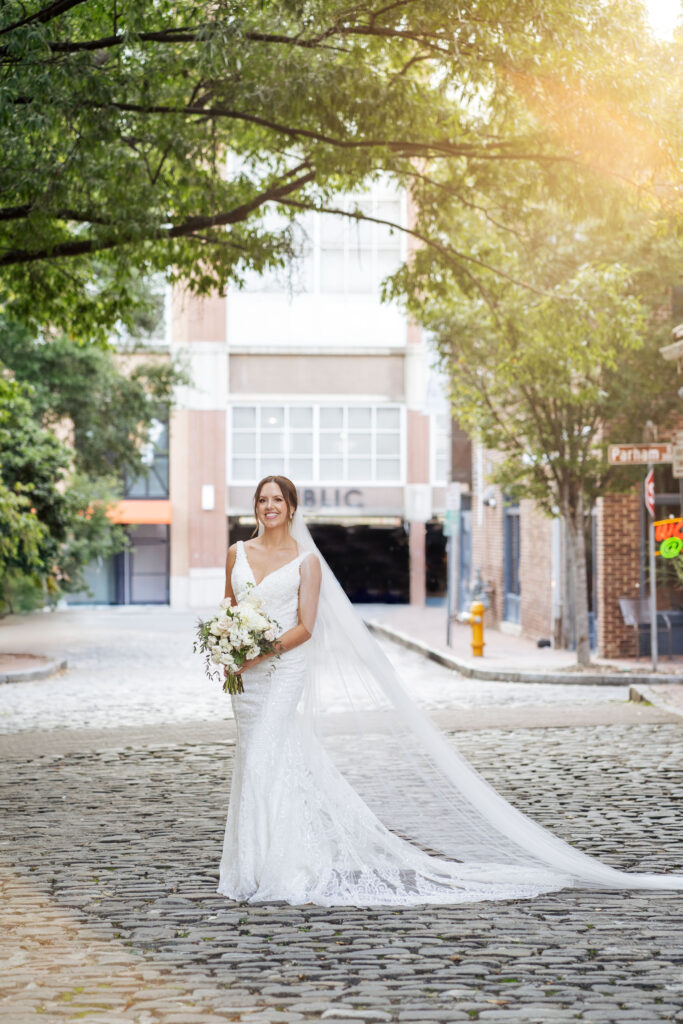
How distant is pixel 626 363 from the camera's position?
19.6m

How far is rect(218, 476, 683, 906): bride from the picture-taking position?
6559 mm

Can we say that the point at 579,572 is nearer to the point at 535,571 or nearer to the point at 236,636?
the point at 535,571

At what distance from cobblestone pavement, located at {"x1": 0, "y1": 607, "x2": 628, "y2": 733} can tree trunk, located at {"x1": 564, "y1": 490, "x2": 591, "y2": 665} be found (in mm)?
1257

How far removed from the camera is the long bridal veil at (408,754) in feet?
23.3

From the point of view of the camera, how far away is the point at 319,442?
154 ft

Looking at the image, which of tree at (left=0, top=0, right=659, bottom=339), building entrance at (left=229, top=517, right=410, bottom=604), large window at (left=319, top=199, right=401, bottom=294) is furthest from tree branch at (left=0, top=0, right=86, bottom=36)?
building entrance at (left=229, top=517, right=410, bottom=604)

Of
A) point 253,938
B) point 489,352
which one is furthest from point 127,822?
point 489,352

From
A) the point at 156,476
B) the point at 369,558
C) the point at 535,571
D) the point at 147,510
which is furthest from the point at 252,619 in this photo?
the point at 369,558

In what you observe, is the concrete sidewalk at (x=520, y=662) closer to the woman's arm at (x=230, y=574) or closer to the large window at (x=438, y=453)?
the woman's arm at (x=230, y=574)

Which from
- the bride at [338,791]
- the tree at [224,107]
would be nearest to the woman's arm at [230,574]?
the bride at [338,791]

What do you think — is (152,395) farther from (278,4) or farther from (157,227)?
(278,4)

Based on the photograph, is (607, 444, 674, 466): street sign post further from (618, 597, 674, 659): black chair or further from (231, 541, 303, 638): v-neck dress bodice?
(231, 541, 303, 638): v-neck dress bodice

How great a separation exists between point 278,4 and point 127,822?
6085 millimetres

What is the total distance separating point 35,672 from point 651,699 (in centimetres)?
910
